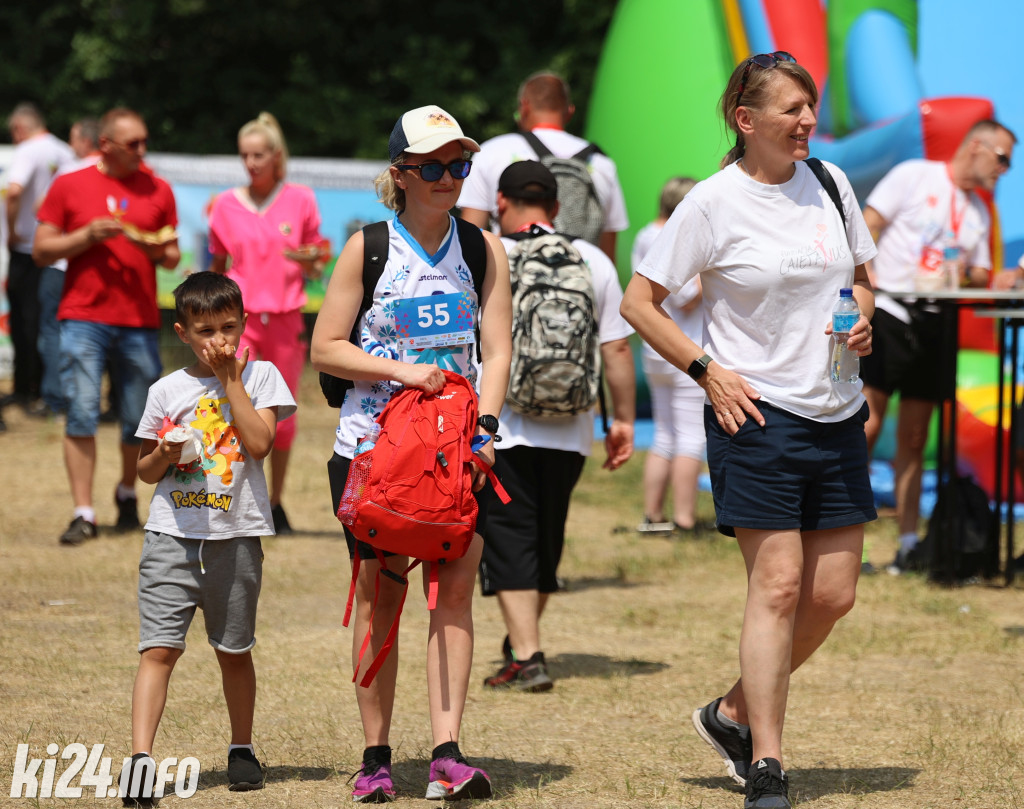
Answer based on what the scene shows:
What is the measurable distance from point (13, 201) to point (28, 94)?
960cm

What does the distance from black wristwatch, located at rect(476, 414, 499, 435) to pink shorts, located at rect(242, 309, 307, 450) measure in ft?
13.5

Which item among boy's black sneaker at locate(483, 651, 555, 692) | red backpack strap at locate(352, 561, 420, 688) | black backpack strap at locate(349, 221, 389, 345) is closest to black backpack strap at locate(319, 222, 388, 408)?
black backpack strap at locate(349, 221, 389, 345)

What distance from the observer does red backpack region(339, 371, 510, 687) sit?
3.84 meters

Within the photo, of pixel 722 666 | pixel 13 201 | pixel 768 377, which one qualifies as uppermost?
pixel 13 201

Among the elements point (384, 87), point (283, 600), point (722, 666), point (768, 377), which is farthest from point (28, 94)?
point (768, 377)

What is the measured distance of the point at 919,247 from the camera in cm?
791

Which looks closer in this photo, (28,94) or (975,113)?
(975,113)

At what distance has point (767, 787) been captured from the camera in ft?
12.9

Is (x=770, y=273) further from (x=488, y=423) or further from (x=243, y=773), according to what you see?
(x=243, y=773)

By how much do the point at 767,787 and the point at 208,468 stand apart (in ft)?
5.91

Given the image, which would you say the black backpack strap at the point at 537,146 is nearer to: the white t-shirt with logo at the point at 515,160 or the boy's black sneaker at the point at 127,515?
the white t-shirt with logo at the point at 515,160

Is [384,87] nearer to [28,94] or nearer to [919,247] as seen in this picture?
[28,94]

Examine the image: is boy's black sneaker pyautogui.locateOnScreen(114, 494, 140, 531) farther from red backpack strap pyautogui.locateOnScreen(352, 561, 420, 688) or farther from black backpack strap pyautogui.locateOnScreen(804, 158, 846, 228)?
black backpack strap pyautogui.locateOnScreen(804, 158, 846, 228)

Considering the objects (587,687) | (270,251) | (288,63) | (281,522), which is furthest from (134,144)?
(288,63)
